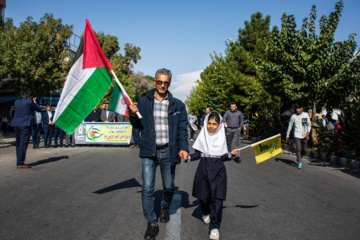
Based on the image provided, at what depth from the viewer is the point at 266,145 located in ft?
16.4

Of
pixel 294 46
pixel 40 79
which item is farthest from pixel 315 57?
pixel 40 79

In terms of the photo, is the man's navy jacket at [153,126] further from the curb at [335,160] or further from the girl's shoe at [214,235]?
the curb at [335,160]

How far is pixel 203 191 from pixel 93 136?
38.7 ft

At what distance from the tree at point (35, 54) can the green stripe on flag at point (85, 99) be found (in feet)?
49.6

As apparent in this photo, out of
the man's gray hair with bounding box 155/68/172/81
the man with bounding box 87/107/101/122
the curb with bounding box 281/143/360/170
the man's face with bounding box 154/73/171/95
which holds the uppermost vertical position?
the man's gray hair with bounding box 155/68/172/81

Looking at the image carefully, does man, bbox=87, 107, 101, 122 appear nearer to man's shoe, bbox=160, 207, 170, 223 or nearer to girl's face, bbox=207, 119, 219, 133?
man's shoe, bbox=160, 207, 170, 223

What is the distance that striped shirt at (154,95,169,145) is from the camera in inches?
144

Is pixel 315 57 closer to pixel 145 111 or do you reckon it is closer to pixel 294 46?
pixel 294 46

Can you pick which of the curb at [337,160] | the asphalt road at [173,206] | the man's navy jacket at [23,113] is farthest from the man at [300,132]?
the man's navy jacket at [23,113]

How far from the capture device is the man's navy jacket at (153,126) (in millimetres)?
3584

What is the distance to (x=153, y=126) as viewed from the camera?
3619mm

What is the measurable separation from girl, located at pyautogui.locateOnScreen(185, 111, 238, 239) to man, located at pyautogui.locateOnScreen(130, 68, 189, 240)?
0.87 feet

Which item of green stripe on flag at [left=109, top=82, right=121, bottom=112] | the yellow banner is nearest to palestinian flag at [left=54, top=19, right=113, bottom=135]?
green stripe on flag at [left=109, top=82, right=121, bottom=112]

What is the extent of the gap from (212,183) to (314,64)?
10.9 m
